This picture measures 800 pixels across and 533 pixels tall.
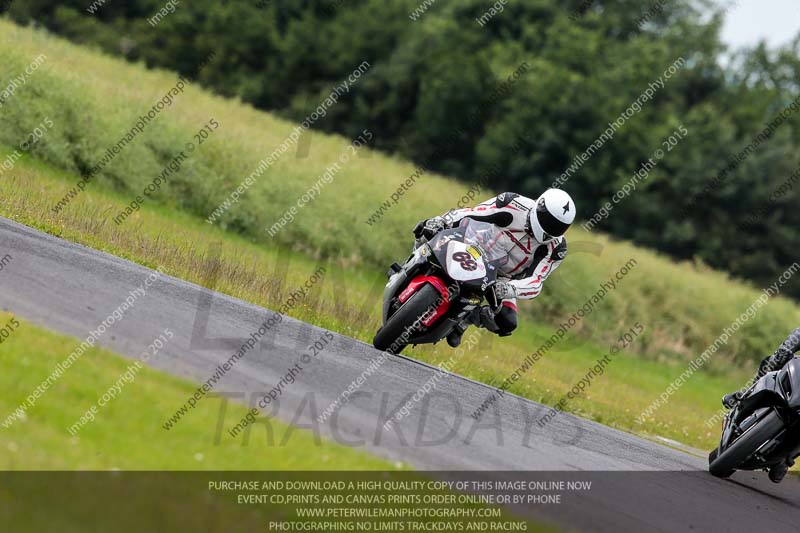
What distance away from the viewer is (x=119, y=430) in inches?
269

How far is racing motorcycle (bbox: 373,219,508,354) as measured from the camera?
11328mm

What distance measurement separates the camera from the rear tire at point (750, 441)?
1046 centimetres

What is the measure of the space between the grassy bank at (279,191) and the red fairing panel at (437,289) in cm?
915

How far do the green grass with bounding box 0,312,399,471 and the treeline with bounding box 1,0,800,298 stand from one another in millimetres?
45979

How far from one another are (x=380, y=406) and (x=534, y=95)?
170 feet

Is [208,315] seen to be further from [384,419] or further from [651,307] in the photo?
[651,307]

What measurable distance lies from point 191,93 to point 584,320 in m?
13.6
